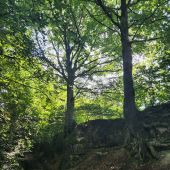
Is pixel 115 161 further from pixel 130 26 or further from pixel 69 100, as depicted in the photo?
pixel 69 100

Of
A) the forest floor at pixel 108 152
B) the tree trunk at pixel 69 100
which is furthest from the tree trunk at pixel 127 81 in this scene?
the tree trunk at pixel 69 100

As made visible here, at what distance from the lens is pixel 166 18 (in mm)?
13367

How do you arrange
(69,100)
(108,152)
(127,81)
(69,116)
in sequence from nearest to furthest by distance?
(127,81), (108,152), (69,116), (69,100)

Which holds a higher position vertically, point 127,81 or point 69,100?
point 69,100

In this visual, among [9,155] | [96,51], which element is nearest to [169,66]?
[96,51]

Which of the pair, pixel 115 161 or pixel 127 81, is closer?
pixel 115 161

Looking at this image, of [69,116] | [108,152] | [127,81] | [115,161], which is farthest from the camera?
[69,116]

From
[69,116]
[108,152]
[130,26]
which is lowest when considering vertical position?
[108,152]

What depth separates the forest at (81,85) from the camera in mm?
8992

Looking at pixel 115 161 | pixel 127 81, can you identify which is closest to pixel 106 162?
pixel 115 161

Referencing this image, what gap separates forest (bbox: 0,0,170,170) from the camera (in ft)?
29.5

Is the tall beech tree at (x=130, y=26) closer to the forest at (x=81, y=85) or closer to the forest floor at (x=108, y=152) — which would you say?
the forest at (x=81, y=85)

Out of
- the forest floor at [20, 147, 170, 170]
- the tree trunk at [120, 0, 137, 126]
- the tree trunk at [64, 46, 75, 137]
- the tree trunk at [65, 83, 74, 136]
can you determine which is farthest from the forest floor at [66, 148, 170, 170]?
the tree trunk at [64, 46, 75, 137]

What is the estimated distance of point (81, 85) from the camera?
71.6ft
